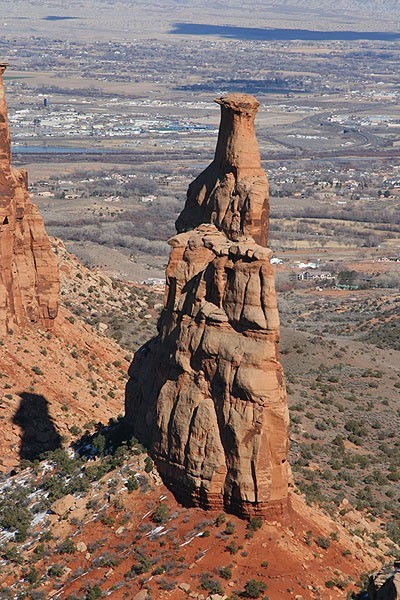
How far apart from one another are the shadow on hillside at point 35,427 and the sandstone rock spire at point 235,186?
32.5 ft

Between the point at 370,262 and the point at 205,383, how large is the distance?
330 feet

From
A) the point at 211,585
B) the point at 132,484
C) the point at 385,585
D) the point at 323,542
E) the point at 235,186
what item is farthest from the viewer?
the point at 235,186

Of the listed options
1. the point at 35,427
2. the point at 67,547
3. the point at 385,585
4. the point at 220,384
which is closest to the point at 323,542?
the point at 220,384

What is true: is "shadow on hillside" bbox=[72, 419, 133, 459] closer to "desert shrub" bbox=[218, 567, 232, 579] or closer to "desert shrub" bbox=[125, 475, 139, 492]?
"desert shrub" bbox=[125, 475, 139, 492]

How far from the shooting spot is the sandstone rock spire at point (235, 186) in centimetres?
3744

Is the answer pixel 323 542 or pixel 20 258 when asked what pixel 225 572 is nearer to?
pixel 323 542

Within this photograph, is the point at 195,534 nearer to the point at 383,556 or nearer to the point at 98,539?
the point at 98,539

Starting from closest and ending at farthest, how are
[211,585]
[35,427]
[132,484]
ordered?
1. [211,585]
2. [132,484]
3. [35,427]

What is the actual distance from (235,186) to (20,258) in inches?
604

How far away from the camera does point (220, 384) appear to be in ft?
104

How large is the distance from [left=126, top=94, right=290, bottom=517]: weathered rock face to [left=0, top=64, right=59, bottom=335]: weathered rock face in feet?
53.6

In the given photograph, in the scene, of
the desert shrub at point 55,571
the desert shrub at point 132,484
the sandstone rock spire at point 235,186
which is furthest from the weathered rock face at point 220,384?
the desert shrub at point 55,571

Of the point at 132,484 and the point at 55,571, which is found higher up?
the point at 132,484

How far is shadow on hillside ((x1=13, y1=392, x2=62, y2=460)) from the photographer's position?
45125 mm
